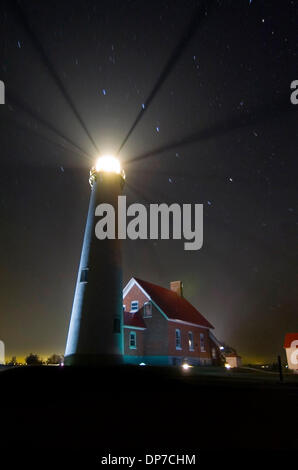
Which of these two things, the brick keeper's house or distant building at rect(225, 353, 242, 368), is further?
distant building at rect(225, 353, 242, 368)

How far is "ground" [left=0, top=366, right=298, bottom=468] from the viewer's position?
413 centimetres

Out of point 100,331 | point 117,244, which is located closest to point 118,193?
point 117,244

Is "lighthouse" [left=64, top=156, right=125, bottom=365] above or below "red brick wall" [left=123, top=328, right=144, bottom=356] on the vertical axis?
above

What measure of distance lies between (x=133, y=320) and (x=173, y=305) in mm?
5981

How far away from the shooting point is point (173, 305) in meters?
32.0

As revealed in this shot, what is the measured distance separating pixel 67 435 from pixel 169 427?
1.63m

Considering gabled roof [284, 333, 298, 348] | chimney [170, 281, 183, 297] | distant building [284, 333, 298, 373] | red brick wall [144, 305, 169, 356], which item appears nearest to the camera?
red brick wall [144, 305, 169, 356]

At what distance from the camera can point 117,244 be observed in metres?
19.5

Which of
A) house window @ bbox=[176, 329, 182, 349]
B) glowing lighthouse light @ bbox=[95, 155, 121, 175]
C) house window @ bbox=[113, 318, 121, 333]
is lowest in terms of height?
house window @ bbox=[176, 329, 182, 349]

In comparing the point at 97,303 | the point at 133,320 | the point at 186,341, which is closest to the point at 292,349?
the point at 186,341

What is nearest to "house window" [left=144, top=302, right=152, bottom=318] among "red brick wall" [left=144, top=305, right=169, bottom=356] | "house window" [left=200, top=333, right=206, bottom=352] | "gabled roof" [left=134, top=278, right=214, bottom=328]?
"red brick wall" [left=144, top=305, right=169, bottom=356]

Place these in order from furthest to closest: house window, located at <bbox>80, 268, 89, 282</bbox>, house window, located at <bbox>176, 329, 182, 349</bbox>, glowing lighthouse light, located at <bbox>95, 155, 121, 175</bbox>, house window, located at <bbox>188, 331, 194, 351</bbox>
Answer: house window, located at <bbox>188, 331, 194, 351</bbox> < house window, located at <bbox>176, 329, 182, 349</bbox> < glowing lighthouse light, located at <bbox>95, 155, 121, 175</bbox> < house window, located at <bbox>80, 268, 89, 282</bbox>

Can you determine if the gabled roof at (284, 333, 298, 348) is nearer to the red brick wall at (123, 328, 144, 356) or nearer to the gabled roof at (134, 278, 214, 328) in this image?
the gabled roof at (134, 278, 214, 328)
